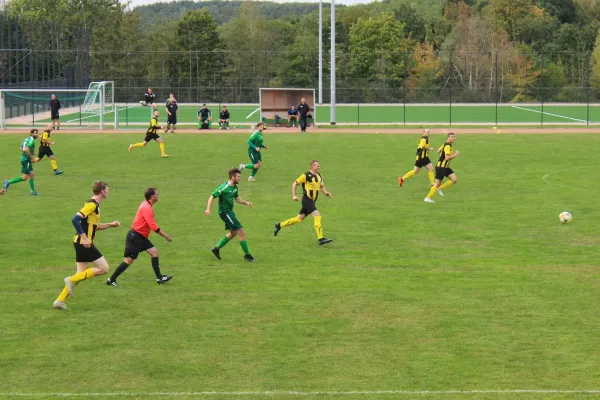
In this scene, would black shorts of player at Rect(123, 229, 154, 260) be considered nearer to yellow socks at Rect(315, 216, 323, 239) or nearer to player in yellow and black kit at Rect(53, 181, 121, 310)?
player in yellow and black kit at Rect(53, 181, 121, 310)

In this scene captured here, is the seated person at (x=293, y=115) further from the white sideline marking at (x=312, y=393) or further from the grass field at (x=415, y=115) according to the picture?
the white sideline marking at (x=312, y=393)

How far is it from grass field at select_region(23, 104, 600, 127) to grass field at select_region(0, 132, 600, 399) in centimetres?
3214

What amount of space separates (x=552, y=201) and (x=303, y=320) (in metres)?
15.0

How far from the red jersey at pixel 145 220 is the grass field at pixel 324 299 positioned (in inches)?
45.0

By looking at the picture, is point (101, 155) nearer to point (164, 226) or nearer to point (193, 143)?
point (193, 143)

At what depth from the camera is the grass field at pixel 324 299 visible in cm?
1252

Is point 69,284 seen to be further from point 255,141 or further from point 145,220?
point 255,141

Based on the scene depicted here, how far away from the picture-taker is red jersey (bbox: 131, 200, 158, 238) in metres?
16.7

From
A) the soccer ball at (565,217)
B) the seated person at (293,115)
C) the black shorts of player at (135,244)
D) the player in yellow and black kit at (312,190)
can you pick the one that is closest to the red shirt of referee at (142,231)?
the black shorts of player at (135,244)

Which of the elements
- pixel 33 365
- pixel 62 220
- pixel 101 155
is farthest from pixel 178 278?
pixel 101 155

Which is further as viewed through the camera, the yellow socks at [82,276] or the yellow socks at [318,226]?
the yellow socks at [318,226]

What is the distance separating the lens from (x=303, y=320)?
15.1 m

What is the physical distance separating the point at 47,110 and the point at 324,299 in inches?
2334

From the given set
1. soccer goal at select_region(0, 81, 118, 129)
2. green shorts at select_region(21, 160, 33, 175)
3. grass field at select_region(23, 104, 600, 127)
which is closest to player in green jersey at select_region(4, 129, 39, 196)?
green shorts at select_region(21, 160, 33, 175)
